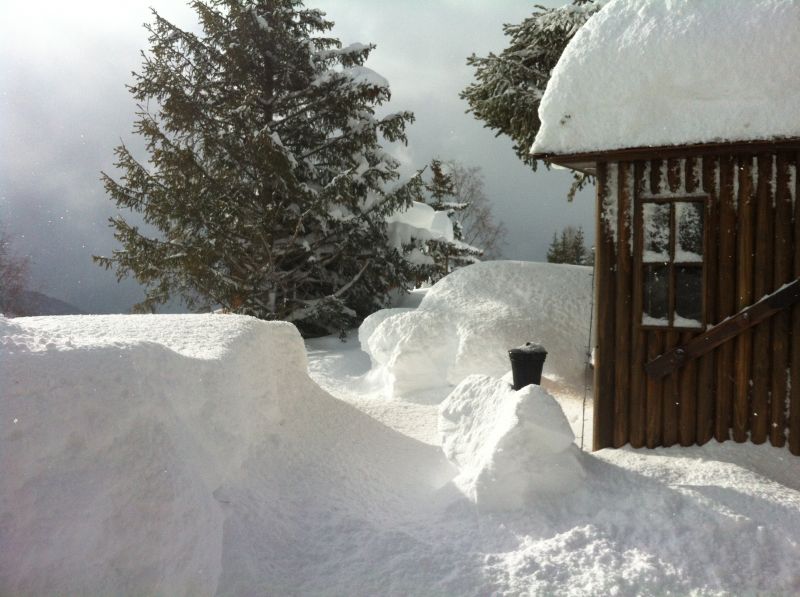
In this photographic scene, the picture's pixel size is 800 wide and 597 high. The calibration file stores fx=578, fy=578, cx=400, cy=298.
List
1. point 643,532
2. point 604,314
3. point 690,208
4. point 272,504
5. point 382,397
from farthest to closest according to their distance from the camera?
1. point 382,397
2. point 604,314
3. point 690,208
4. point 272,504
5. point 643,532

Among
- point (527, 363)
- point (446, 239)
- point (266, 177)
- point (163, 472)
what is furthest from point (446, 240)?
point (163, 472)

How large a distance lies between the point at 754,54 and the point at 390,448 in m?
5.30

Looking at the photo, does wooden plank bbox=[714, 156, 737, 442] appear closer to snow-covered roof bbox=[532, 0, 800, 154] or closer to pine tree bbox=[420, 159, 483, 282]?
snow-covered roof bbox=[532, 0, 800, 154]

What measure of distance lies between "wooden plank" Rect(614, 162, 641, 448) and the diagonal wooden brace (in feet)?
0.84

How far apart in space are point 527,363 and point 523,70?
797 cm

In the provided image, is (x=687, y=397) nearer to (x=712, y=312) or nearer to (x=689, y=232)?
(x=712, y=312)

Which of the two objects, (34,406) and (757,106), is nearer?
(34,406)

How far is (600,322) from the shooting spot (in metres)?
5.86

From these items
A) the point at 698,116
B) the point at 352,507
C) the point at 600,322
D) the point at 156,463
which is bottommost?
the point at 352,507

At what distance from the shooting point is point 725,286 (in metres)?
5.43

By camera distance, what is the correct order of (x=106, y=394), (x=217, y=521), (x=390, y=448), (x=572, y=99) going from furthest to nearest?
(x=390, y=448), (x=572, y=99), (x=217, y=521), (x=106, y=394)

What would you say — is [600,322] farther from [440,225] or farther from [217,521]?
[440,225]

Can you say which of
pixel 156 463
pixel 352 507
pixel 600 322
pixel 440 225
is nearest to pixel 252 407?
pixel 352 507

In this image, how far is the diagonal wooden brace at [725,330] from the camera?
5238 millimetres
